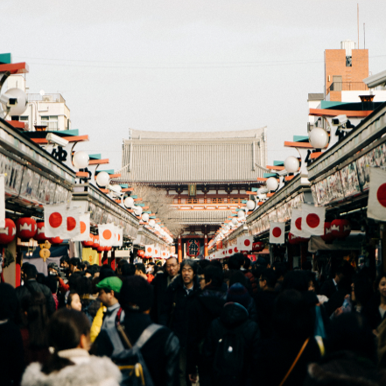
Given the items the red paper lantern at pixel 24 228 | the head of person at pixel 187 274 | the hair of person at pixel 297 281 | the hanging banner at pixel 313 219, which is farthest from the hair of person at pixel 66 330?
the hanging banner at pixel 313 219

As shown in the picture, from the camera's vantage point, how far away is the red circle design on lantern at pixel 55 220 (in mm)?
12188

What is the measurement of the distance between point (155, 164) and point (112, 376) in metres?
64.1

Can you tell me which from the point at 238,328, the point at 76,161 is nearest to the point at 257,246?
the point at 76,161

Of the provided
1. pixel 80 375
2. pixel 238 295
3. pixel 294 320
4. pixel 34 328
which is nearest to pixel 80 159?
pixel 238 295

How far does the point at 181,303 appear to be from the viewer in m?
7.13

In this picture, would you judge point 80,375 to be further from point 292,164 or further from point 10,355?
point 292,164

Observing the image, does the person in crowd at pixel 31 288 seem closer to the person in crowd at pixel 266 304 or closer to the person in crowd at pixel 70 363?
the person in crowd at pixel 266 304

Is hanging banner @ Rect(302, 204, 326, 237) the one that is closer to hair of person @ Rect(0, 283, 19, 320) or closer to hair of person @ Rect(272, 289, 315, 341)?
hair of person @ Rect(272, 289, 315, 341)

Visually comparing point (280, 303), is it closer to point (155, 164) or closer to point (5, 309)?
point (5, 309)

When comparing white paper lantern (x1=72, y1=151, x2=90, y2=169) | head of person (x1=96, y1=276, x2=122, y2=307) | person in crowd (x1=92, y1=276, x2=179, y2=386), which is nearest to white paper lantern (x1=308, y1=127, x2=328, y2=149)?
white paper lantern (x1=72, y1=151, x2=90, y2=169)

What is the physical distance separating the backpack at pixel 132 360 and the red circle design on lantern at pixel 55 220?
8336 mm

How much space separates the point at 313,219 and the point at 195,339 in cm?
689

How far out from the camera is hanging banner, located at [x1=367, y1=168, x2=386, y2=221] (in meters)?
7.63

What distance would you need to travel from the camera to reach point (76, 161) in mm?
15844
